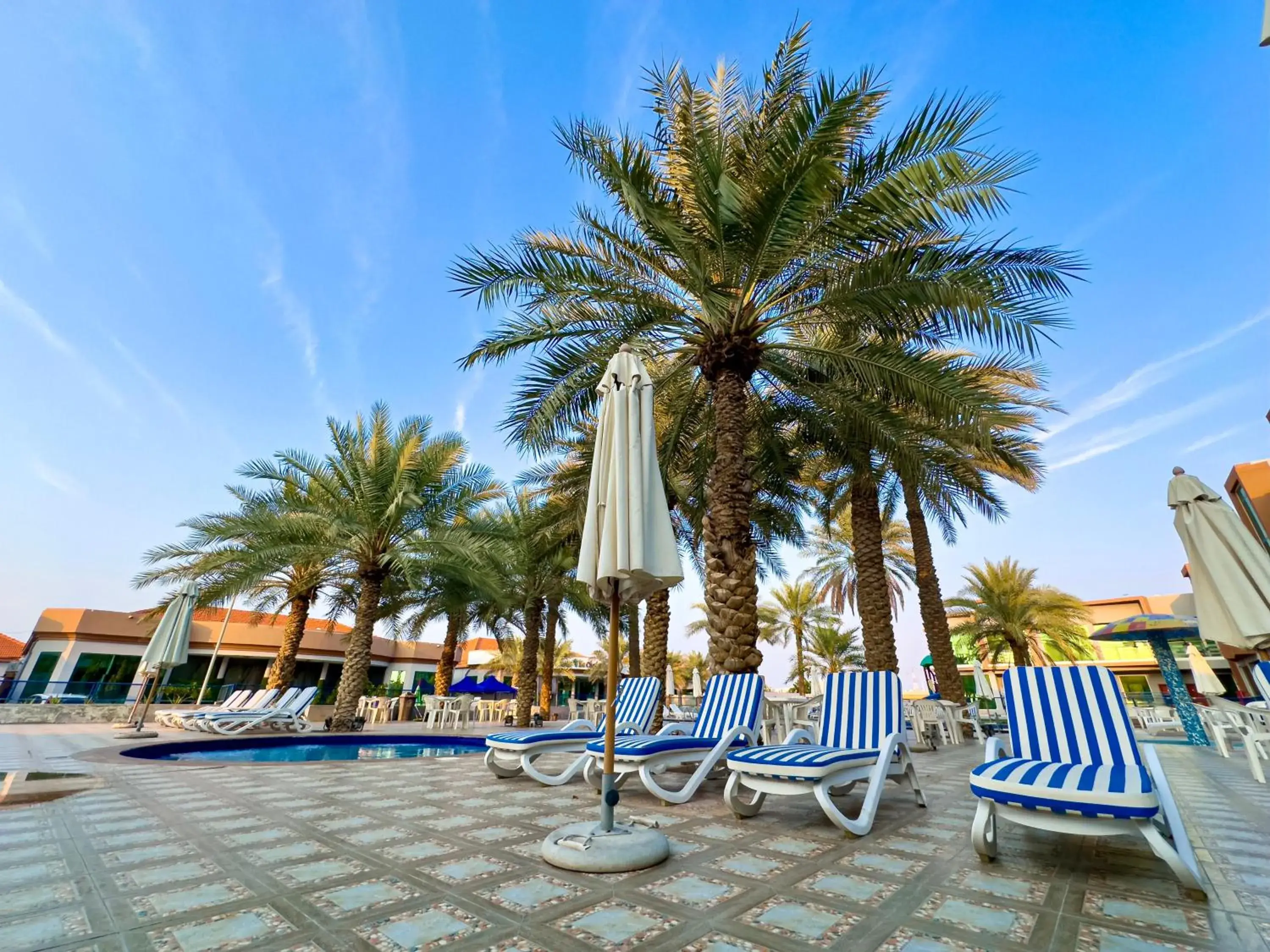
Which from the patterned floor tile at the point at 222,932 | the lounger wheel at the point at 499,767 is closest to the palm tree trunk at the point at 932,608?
the lounger wheel at the point at 499,767

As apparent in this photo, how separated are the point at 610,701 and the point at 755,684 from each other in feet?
9.52

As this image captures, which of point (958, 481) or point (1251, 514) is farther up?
point (1251, 514)

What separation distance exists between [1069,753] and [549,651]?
19.5 metres

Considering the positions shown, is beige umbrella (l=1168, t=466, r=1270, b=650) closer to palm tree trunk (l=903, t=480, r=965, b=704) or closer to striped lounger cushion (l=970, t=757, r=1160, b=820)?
striped lounger cushion (l=970, t=757, r=1160, b=820)

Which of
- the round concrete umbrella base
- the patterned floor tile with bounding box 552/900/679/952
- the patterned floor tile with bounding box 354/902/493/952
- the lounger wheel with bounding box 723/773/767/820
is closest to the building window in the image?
the lounger wheel with bounding box 723/773/767/820

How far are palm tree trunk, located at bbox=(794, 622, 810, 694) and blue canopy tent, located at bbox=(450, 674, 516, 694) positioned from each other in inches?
692

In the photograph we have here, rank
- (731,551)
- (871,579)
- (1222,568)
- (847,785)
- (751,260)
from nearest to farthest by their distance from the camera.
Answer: (847,785) → (1222,568) → (751,260) → (731,551) → (871,579)

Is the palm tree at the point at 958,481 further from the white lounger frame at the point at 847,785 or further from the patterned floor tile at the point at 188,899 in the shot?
the patterned floor tile at the point at 188,899

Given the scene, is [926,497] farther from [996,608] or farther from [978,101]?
[996,608]

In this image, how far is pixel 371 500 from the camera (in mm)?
13648

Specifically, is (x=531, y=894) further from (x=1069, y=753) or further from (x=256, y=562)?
(x=256, y=562)

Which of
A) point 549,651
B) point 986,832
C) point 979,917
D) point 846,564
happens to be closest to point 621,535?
point 979,917

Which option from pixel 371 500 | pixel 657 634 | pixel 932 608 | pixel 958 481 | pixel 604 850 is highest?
pixel 958 481

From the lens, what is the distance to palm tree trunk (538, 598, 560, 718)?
746 inches
